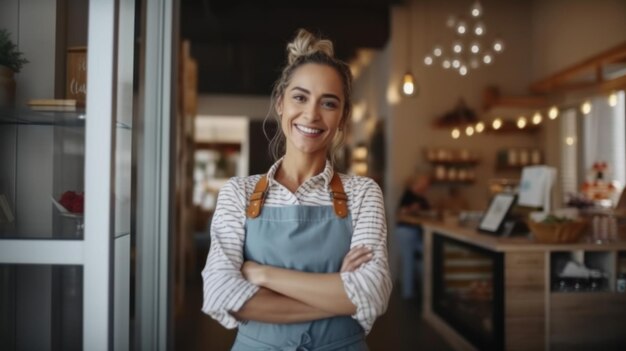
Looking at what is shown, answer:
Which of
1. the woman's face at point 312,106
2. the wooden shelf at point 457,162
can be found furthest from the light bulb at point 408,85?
the woman's face at point 312,106

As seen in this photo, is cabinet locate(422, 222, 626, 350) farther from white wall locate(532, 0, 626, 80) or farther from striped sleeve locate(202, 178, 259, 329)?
white wall locate(532, 0, 626, 80)

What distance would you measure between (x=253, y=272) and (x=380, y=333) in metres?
3.20

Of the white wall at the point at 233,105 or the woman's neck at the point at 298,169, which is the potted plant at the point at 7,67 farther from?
the white wall at the point at 233,105

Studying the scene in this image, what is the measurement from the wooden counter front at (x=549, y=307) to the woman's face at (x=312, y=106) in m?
2.17

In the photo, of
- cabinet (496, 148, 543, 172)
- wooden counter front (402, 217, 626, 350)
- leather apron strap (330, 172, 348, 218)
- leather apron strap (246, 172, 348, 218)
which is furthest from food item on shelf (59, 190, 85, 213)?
cabinet (496, 148, 543, 172)

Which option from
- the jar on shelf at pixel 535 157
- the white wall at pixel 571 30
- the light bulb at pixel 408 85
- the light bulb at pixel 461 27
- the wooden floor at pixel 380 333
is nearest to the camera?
the wooden floor at pixel 380 333

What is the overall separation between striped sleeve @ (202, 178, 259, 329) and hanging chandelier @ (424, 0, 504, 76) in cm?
411

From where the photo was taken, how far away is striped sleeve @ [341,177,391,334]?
1352 millimetres

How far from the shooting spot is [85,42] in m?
1.69

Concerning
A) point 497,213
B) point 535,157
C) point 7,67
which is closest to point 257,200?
point 7,67

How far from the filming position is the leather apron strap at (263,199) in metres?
1.48

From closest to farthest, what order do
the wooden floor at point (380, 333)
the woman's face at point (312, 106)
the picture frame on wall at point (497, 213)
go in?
1. the woman's face at point (312, 106)
2. the picture frame on wall at point (497, 213)
3. the wooden floor at point (380, 333)

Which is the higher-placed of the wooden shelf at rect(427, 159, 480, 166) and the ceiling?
the ceiling

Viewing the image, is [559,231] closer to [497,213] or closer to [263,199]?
[497,213]
